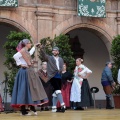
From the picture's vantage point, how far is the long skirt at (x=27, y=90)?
9.63 metres

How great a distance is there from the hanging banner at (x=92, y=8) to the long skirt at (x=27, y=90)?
7.20 meters

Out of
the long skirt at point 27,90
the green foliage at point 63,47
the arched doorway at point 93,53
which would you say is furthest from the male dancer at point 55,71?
the arched doorway at point 93,53

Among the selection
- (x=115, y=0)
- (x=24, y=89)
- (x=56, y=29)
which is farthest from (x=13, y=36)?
(x=115, y=0)

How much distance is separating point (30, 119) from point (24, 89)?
130 cm

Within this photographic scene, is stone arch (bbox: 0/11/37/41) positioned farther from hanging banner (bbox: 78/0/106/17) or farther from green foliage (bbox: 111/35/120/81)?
green foliage (bbox: 111/35/120/81)

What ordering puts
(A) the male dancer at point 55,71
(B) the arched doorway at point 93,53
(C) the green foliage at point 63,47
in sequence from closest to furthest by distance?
(A) the male dancer at point 55,71
(C) the green foliage at point 63,47
(B) the arched doorway at point 93,53

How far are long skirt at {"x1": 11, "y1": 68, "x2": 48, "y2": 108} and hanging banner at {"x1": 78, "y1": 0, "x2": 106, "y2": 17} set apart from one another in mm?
7195

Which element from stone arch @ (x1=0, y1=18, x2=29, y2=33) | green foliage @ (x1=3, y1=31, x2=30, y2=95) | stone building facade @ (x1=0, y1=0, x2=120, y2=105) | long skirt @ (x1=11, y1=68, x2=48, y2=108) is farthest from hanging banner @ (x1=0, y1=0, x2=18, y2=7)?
long skirt @ (x1=11, y1=68, x2=48, y2=108)

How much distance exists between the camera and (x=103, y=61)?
787 inches

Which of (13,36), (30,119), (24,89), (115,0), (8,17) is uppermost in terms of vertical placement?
(115,0)

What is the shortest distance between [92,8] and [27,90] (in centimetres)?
776

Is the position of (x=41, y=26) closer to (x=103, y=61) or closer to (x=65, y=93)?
(x=65, y=93)

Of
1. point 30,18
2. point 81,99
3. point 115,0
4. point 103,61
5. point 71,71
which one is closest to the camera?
point 81,99

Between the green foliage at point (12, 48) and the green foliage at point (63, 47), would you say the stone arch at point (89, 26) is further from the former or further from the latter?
the green foliage at point (12, 48)
